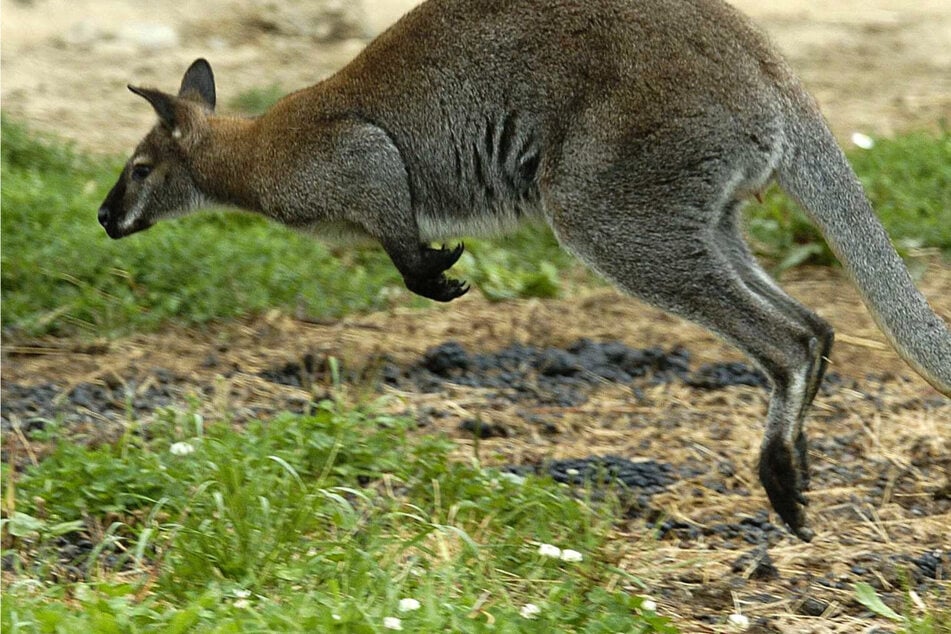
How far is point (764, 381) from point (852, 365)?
0.58m

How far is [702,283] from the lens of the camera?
17.1 ft

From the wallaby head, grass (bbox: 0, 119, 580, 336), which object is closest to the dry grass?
grass (bbox: 0, 119, 580, 336)

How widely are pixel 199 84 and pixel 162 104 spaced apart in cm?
45

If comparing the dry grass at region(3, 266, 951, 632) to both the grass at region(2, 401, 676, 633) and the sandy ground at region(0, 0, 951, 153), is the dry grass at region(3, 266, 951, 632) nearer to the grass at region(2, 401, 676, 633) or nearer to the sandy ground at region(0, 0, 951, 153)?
the grass at region(2, 401, 676, 633)

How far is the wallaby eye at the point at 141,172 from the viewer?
632 cm

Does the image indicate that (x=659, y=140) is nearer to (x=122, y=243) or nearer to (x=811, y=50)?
(x=122, y=243)

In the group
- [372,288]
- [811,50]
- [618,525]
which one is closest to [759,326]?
[618,525]

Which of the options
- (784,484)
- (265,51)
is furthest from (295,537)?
(265,51)

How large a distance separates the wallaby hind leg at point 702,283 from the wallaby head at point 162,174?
174 cm

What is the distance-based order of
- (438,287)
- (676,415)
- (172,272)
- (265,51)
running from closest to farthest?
(438,287)
(676,415)
(172,272)
(265,51)

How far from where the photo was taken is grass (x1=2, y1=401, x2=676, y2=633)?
3924mm

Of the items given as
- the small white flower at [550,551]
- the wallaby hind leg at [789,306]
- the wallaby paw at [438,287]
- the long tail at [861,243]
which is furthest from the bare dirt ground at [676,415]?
the long tail at [861,243]

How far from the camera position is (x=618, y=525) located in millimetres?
5250

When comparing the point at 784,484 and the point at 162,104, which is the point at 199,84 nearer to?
the point at 162,104
